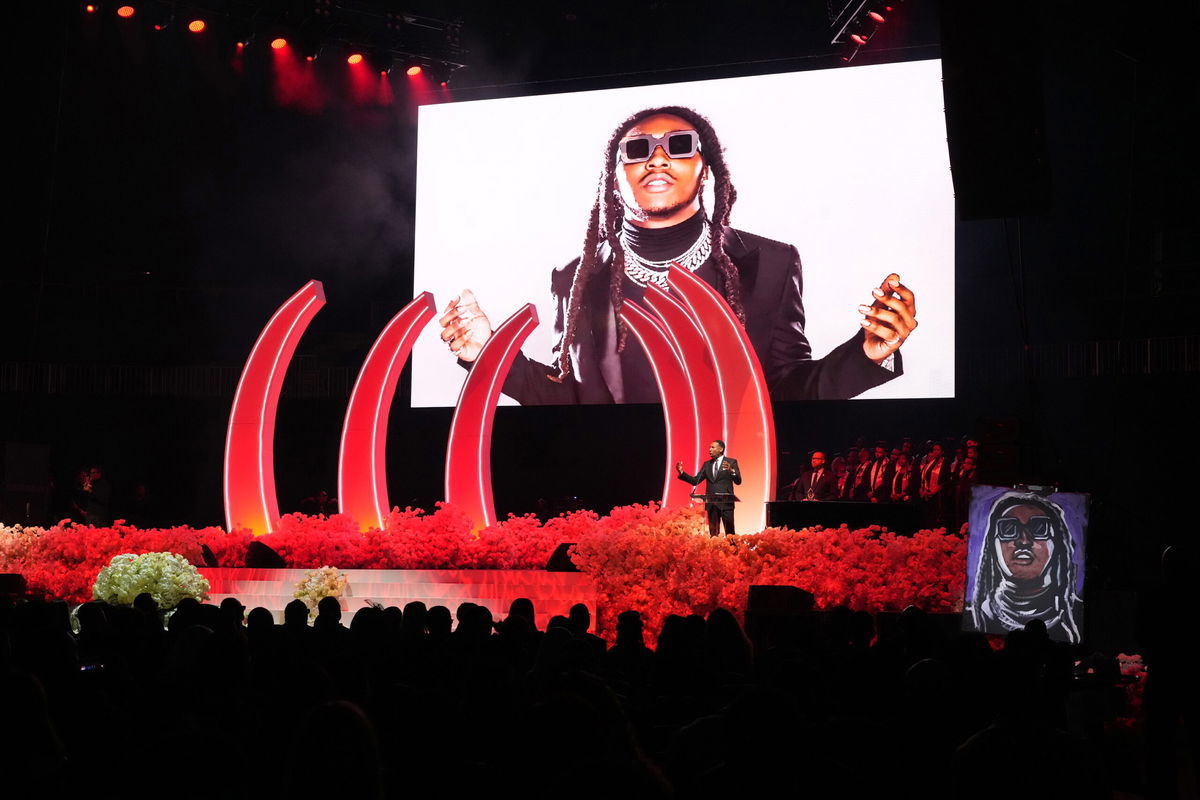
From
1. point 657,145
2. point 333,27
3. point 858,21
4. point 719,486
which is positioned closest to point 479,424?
point 719,486

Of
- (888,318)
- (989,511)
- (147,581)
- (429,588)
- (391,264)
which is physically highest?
(391,264)

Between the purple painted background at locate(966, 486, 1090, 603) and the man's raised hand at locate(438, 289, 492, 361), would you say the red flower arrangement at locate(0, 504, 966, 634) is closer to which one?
the purple painted background at locate(966, 486, 1090, 603)

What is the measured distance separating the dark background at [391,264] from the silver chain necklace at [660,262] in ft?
5.83

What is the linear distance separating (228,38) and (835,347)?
10127 millimetres

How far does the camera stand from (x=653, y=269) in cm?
1772

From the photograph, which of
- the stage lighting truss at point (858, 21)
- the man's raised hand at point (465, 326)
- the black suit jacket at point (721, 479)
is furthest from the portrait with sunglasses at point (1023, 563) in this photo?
the man's raised hand at point (465, 326)

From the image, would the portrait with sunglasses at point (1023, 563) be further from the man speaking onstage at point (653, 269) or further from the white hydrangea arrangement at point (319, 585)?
the man speaking onstage at point (653, 269)

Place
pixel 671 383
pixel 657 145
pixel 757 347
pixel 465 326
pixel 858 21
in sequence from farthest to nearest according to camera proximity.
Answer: pixel 465 326 → pixel 657 145 → pixel 757 347 → pixel 858 21 → pixel 671 383

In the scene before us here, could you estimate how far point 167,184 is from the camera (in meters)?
21.0

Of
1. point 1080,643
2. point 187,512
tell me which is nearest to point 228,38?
point 187,512

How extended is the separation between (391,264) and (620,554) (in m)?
9.90

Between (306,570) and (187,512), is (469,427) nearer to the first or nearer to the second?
(306,570)

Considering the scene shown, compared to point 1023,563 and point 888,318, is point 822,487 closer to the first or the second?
point 888,318

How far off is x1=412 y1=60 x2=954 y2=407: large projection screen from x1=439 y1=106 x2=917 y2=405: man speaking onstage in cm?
19
